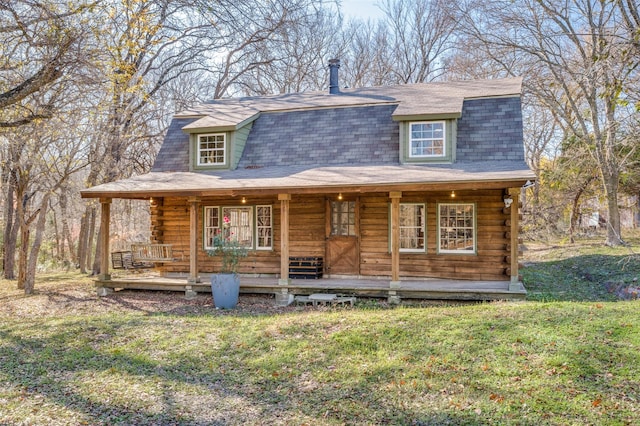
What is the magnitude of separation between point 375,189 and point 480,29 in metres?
13.7

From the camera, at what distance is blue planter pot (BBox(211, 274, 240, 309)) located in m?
11.2

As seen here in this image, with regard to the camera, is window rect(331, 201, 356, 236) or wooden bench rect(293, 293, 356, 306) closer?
wooden bench rect(293, 293, 356, 306)

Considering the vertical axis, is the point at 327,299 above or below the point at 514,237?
below

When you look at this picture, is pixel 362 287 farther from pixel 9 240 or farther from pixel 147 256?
pixel 9 240

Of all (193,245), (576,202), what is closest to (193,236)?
(193,245)

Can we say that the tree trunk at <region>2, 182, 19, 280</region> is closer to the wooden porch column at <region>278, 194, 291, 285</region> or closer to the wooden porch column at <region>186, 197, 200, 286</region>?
the wooden porch column at <region>186, 197, 200, 286</region>

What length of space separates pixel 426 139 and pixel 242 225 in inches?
A: 221

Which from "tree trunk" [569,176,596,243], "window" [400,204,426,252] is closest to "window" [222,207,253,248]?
"window" [400,204,426,252]

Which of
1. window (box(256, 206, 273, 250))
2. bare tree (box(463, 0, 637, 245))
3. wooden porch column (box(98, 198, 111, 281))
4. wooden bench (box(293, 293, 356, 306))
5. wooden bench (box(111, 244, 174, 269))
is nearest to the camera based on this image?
wooden bench (box(293, 293, 356, 306))

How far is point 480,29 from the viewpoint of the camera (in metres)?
20.9

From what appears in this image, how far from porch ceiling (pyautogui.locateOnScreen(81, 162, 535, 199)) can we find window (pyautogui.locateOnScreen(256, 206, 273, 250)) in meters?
1.20

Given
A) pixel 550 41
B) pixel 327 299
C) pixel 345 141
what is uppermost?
pixel 550 41

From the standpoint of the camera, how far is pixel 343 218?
13258mm

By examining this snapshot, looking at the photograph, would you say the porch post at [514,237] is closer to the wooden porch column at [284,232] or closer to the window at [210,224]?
the wooden porch column at [284,232]
